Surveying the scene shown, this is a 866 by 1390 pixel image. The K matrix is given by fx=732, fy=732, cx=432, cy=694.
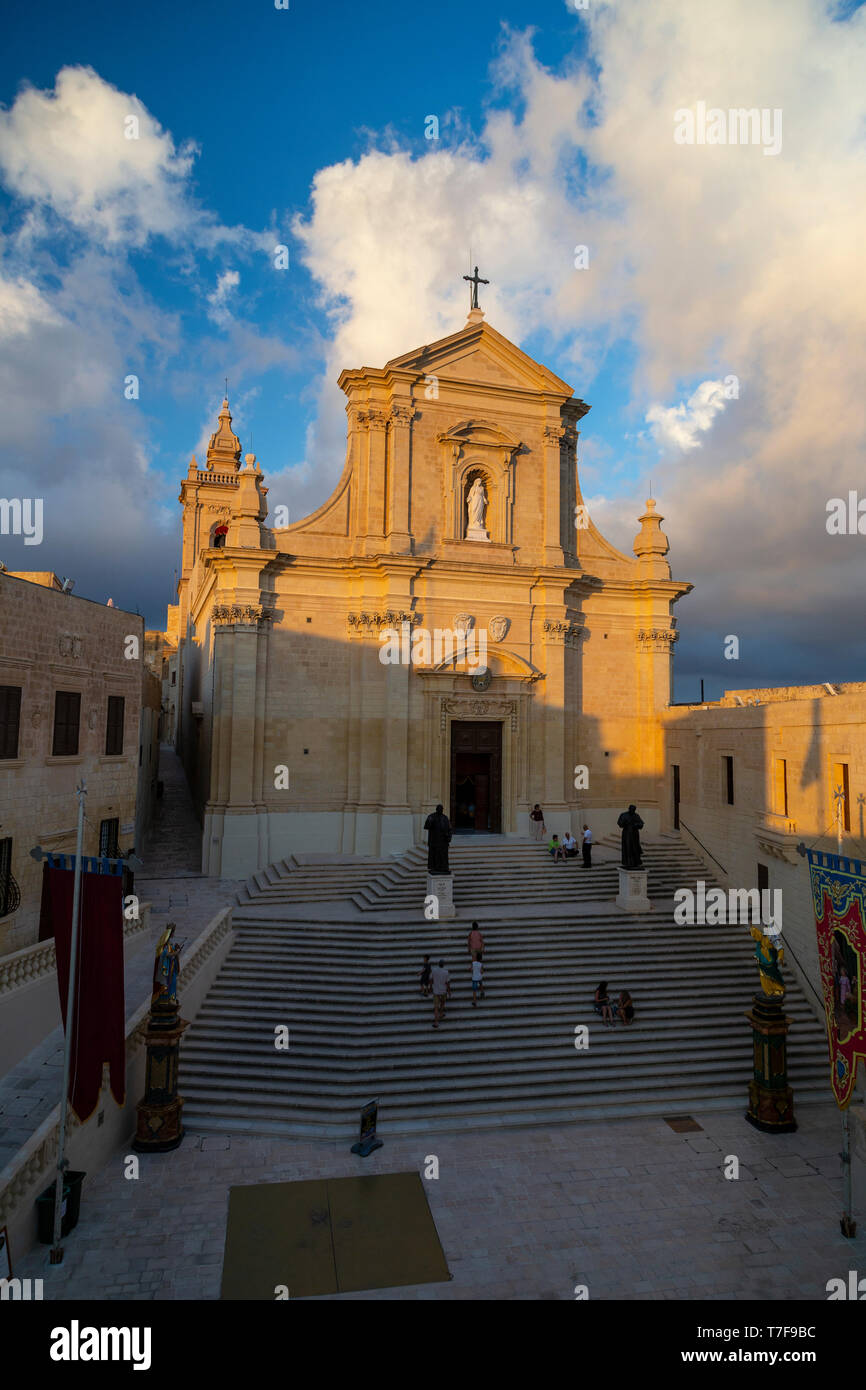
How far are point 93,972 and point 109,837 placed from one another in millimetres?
10378

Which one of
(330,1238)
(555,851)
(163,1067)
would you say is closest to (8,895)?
(163,1067)

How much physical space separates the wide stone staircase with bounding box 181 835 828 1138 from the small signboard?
0.60 meters

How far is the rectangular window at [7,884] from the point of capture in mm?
15602

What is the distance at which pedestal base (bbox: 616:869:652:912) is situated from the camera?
19.8m

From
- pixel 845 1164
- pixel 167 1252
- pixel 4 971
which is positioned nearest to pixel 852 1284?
pixel 845 1164

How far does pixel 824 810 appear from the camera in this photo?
18188 mm

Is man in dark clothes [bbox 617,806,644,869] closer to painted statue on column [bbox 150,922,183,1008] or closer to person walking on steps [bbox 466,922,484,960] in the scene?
person walking on steps [bbox 466,922,484,960]

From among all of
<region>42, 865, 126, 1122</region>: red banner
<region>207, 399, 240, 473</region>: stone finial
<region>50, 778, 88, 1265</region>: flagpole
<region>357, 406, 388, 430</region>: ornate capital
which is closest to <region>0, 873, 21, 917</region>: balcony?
<region>42, 865, 126, 1122</region>: red banner

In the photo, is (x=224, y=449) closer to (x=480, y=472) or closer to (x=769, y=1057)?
(x=480, y=472)

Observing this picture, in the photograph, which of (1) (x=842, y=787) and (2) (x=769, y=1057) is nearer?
(2) (x=769, y=1057)

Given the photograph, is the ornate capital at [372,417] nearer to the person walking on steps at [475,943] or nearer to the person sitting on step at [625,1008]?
the person walking on steps at [475,943]

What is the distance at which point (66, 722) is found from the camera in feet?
60.1

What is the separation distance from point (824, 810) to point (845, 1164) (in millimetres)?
9160
